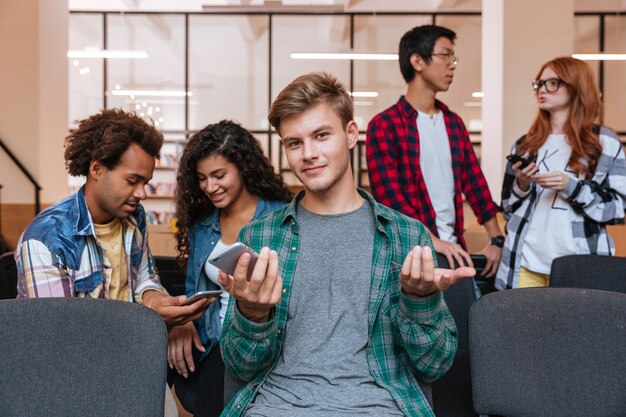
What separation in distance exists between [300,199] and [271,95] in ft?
32.2

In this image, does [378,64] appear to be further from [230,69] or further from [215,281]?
[215,281]

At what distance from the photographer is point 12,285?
7.83 ft

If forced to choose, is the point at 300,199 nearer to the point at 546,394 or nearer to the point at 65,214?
the point at 65,214

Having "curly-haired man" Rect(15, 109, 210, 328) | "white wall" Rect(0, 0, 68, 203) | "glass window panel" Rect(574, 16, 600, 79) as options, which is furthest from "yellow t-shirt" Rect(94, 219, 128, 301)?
"glass window panel" Rect(574, 16, 600, 79)

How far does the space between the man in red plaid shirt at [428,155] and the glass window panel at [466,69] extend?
28.1 feet

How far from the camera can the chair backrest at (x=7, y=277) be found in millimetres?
2355

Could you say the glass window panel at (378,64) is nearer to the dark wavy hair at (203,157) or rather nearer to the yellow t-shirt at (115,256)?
the dark wavy hair at (203,157)

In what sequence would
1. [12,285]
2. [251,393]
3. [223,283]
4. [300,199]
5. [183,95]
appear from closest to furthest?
1. [223,283]
2. [251,393]
3. [300,199]
4. [12,285]
5. [183,95]

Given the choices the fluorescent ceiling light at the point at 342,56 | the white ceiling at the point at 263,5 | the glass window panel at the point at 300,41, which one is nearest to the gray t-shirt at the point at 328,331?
the fluorescent ceiling light at the point at 342,56

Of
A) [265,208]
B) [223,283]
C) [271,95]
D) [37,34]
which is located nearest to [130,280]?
[265,208]

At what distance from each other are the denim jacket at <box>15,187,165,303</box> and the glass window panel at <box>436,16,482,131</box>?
382 inches

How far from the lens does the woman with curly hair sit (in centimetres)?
220

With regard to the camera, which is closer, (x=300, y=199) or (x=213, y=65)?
(x=300, y=199)

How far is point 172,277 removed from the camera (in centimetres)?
269
